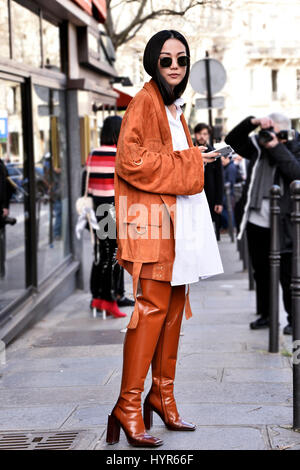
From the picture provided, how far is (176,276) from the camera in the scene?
3965mm

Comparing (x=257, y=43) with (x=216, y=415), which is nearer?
(x=216, y=415)

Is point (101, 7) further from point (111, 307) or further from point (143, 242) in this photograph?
point (143, 242)

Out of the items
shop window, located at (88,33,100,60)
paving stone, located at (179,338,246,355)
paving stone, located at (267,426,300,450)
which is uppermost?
shop window, located at (88,33,100,60)

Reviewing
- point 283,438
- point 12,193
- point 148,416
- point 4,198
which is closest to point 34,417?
point 148,416

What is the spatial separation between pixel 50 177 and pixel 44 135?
583 millimetres

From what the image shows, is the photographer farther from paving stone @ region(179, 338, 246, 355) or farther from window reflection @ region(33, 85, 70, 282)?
window reflection @ region(33, 85, 70, 282)

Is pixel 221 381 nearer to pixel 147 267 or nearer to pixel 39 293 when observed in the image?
pixel 147 267

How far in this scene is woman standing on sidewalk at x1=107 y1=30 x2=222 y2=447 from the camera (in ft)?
12.7

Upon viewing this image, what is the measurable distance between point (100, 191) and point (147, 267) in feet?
13.2

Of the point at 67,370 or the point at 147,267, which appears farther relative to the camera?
the point at 67,370

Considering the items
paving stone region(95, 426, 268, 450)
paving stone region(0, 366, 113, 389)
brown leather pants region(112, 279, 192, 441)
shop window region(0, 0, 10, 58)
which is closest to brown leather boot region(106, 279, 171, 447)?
brown leather pants region(112, 279, 192, 441)

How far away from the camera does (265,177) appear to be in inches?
277

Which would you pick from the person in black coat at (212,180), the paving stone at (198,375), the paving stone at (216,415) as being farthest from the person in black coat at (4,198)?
the person in black coat at (212,180)
